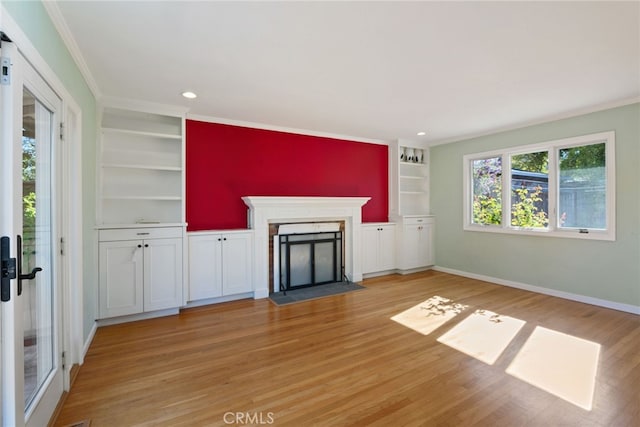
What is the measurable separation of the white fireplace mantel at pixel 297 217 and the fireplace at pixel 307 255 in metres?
0.13

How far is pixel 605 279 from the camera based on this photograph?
3.78 metres

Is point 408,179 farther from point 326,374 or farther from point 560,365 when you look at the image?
point 326,374

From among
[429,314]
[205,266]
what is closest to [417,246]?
[429,314]

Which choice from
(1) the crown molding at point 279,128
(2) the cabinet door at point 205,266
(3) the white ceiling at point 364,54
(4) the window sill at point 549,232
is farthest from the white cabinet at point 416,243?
(2) the cabinet door at point 205,266

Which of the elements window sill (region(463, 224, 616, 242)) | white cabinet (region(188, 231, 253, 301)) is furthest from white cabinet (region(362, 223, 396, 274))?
white cabinet (region(188, 231, 253, 301))

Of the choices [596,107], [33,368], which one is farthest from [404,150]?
[33,368]

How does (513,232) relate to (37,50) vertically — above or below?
below

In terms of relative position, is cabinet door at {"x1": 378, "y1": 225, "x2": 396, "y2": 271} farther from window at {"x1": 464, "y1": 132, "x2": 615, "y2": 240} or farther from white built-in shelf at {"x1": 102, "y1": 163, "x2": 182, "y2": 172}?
white built-in shelf at {"x1": 102, "y1": 163, "x2": 182, "y2": 172}

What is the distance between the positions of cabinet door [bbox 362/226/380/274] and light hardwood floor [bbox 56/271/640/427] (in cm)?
159

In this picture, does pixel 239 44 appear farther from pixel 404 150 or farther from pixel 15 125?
pixel 404 150

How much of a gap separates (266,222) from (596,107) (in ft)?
14.8

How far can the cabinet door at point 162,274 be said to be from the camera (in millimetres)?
3443

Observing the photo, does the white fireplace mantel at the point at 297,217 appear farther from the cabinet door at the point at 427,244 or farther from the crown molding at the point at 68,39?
the crown molding at the point at 68,39

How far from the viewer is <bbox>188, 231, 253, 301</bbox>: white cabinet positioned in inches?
150
